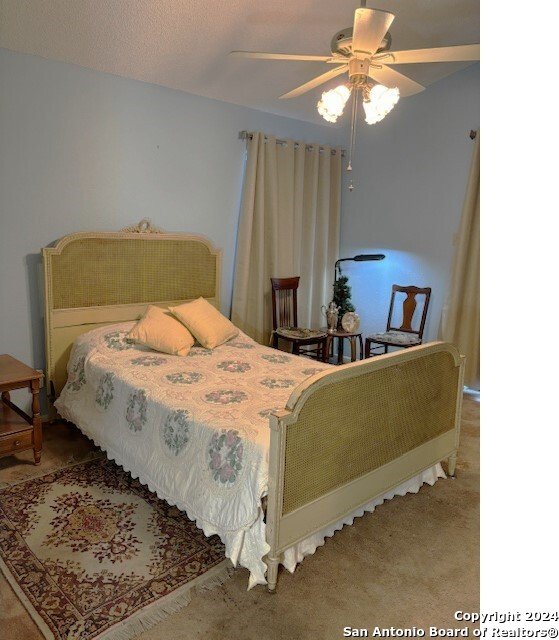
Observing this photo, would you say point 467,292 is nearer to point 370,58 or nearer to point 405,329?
point 405,329

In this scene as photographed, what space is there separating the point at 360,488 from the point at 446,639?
2.30ft

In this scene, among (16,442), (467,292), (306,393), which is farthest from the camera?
(467,292)

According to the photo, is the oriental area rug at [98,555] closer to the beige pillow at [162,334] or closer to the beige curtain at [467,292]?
the beige pillow at [162,334]

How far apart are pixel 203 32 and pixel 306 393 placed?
104 inches

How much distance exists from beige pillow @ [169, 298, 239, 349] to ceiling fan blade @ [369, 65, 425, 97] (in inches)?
78.9

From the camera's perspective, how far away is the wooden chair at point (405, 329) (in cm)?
454

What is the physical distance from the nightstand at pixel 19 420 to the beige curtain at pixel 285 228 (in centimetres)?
195

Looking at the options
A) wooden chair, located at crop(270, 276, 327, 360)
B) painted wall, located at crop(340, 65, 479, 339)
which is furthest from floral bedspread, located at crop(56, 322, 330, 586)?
painted wall, located at crop(340, 65, 479, 339)

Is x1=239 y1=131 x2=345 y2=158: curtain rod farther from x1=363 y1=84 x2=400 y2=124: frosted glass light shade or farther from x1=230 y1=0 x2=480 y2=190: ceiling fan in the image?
x1=363 y1=84 x2=400 y2=124: frosted glass light shade

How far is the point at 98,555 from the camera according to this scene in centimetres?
224

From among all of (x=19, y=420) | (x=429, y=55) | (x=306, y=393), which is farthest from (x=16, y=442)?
(x=429, y=55)

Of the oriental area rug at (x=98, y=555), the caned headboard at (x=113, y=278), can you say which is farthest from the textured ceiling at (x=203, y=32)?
the oriental area rug at (x=98, y=555)
